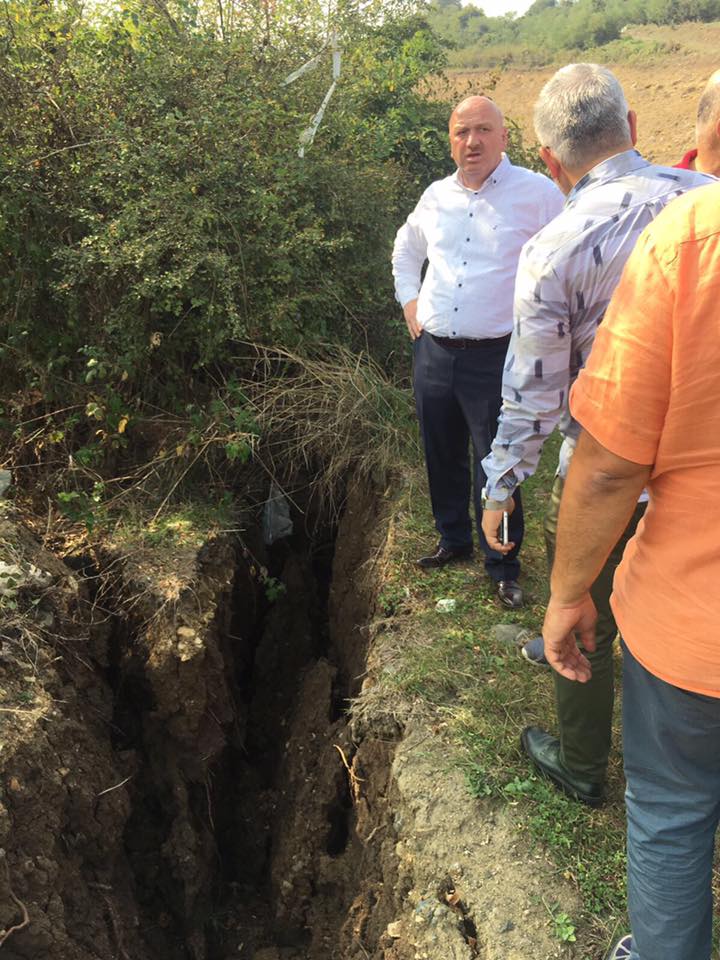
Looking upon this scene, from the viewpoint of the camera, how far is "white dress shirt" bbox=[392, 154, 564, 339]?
3176mm

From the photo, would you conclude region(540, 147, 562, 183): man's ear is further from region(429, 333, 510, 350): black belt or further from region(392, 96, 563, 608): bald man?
region(429, 333, 510, 350): black belt

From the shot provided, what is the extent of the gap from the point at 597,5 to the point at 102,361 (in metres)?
37.4

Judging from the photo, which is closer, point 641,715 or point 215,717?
point 641,715

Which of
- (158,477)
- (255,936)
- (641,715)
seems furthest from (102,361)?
(641,715)

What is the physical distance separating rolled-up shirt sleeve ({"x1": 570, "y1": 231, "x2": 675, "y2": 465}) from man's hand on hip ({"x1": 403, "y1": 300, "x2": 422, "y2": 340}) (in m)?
2.14

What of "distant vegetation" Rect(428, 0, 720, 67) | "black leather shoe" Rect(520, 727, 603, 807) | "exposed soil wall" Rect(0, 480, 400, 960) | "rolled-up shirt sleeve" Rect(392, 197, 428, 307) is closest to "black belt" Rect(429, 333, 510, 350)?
"rolled-up shirt sleeve" Rect(392, 197, 428, 307)

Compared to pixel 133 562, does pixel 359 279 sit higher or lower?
higher

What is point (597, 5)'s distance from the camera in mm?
32875

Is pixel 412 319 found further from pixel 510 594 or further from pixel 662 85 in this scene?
pixel 662 85

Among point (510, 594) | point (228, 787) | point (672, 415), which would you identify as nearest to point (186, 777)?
point (228, 787)

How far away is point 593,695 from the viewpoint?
2.35m

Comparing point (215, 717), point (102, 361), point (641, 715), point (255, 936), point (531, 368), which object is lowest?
point (255, 936)

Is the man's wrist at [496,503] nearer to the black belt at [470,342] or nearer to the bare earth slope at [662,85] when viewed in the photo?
the black belt at [470,342]

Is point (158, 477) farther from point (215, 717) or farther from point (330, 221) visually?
point (330, 221)
